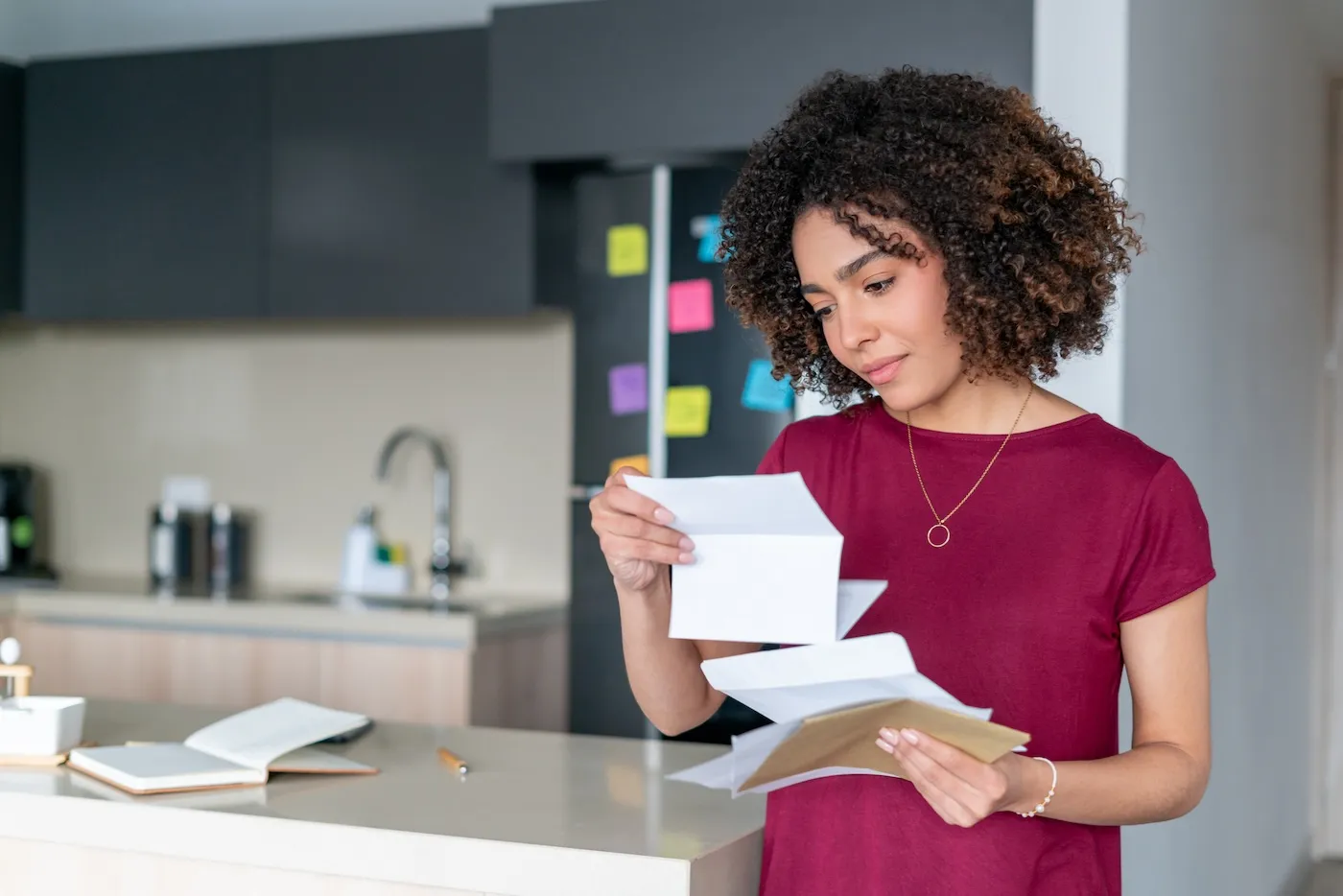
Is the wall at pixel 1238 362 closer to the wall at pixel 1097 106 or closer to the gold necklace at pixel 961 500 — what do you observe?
the wall at pixel 1097 106

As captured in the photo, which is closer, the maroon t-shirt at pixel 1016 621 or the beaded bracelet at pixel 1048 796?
the beaded bracelet at pixel 1048 796

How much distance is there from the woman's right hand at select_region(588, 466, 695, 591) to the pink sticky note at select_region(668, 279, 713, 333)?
75.1 inches

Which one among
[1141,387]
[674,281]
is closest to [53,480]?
[674,281]

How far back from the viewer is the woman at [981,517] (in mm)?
1236

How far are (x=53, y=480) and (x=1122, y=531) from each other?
406 cm

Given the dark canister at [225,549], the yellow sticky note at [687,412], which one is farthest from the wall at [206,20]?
the yellow sticky note at [687,412]

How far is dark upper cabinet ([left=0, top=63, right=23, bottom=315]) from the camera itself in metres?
3.96

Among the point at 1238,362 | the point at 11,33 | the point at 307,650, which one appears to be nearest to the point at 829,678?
the point at 1238,362

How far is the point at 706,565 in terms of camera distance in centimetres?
121

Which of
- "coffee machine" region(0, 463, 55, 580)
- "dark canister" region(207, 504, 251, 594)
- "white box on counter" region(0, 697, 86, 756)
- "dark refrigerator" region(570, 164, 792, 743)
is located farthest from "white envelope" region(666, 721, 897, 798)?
"coffee machine" region(0, 463, 55, 580)

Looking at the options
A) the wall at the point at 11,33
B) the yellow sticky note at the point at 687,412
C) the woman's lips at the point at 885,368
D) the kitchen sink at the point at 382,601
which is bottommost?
the kitchen sink at the point at 382,601

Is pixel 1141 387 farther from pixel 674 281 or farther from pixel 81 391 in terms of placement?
pixel 81 391

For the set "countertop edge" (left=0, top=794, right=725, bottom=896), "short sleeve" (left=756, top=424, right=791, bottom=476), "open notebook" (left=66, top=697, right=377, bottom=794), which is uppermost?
"short sleeve" (left=756, top=424, right=791, bottom=476)

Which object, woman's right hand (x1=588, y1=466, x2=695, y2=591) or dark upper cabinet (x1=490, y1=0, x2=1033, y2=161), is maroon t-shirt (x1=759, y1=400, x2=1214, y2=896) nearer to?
woman's right hand (x1=588, y1=466, x2=695, y2=591)
